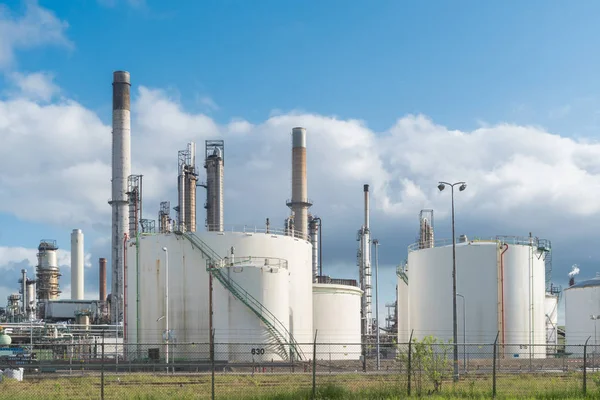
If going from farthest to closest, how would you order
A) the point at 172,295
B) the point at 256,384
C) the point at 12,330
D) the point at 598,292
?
the point at 12,330, the point at 598,292, the point at 172,295, the point at 256,384

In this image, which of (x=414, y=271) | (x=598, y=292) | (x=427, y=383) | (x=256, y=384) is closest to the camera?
(x=427, y=383)

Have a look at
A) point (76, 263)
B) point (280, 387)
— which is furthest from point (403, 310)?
point (76, 263)

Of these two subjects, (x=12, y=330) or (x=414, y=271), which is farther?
(x=12, y=330)

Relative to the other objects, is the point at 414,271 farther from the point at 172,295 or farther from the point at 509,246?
the point at 172,295

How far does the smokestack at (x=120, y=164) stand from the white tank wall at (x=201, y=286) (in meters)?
15.7

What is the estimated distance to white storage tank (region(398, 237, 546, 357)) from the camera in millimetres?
53750

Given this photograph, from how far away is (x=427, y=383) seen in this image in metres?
27.8

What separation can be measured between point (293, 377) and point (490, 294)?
23.3 m

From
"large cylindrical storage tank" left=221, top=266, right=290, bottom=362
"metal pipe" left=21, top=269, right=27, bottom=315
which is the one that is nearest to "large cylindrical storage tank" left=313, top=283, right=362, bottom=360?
"large cylindrical storage tank" left=221, top=266, right=290, bottom=362

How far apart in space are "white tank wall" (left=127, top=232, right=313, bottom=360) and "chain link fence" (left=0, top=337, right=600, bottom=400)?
4.82ft

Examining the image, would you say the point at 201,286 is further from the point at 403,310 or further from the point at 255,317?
the point at 403,310

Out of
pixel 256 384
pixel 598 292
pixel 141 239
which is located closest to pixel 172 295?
pixel 141 239

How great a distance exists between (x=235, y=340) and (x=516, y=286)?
20.4 meters

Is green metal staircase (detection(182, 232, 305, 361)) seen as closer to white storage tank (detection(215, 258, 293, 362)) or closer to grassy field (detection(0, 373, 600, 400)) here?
white storage tank (detection(215, 258, 293, 362))
